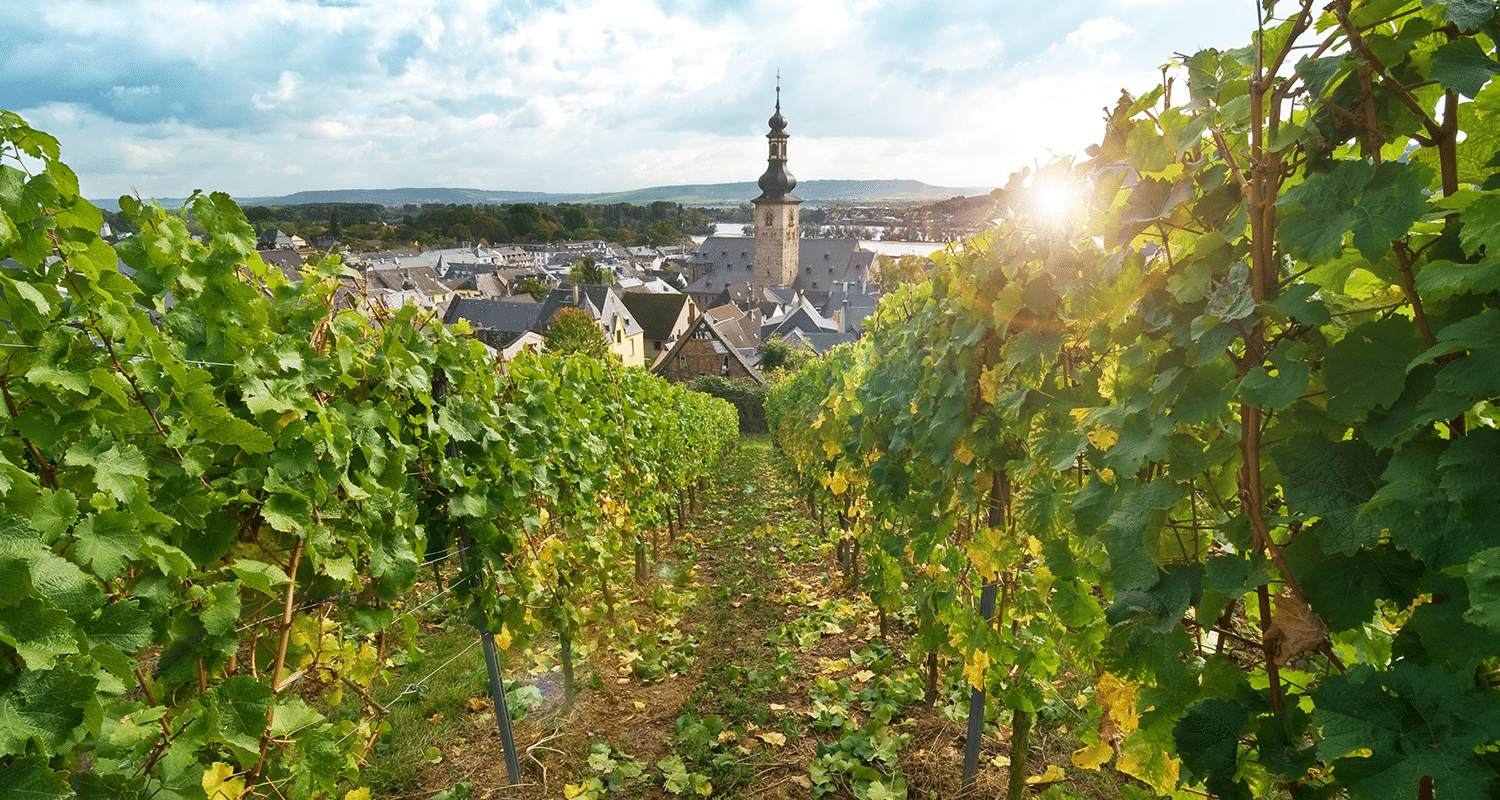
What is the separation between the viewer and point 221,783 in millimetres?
1939

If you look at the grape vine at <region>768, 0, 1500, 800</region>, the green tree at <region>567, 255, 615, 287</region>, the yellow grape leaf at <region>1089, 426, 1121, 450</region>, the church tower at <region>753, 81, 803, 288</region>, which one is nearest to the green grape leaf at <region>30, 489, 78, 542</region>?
the grape vine at <region>768, 0, 1500, 800</region>

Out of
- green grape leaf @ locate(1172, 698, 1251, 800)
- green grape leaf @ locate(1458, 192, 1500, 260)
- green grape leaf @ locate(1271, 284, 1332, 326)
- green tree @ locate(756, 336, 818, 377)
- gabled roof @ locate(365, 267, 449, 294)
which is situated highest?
gabled roof @ locate(365, 267, 449, 294)

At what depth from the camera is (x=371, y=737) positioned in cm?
291

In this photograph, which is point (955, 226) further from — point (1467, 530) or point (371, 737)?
point (371, 737)

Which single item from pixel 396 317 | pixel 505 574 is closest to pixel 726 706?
pixel 505 574

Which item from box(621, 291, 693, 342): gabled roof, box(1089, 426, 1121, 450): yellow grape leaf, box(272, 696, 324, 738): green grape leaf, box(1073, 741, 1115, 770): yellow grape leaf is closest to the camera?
box(1089, 426, 1121, 450): yellow grape leaf

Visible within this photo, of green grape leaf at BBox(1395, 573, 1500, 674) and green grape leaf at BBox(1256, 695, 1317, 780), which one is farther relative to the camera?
green grape leaf at BBox(1256, 695, 1317, 780)

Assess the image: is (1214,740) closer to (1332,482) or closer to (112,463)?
(1332,482)

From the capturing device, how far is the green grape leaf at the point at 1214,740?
1373 millimetres

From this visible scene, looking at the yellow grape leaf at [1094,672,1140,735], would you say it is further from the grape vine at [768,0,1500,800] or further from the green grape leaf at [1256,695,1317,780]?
the green grape leaf at [1256,695,1317,780]

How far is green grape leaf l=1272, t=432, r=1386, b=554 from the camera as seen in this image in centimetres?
118

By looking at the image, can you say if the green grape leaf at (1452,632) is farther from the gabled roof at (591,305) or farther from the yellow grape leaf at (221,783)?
the gabled roof at (591,305)

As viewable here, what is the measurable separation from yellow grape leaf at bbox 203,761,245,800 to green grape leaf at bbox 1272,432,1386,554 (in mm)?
2513

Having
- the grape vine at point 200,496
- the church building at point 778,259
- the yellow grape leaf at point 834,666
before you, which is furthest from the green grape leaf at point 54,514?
the church building at point 778,259
